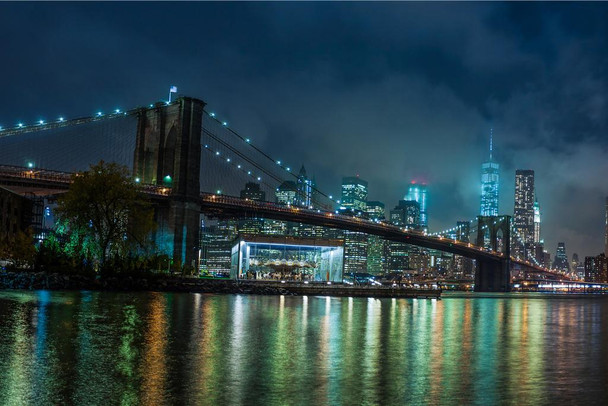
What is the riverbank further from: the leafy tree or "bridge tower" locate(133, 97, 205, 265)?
"bridge tower" locate(133, 97, 205, 265)

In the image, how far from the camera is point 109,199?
58.3m

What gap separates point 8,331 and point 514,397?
1484 cm

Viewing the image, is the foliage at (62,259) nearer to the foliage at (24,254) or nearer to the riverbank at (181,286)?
the riverbank at (181,286)

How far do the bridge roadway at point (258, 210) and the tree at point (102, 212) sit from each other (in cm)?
Result: 816

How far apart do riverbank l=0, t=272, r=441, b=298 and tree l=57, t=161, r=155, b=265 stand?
13.8 feet

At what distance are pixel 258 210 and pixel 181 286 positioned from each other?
28832 millimetres

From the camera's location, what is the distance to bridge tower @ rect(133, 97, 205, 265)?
250 ft

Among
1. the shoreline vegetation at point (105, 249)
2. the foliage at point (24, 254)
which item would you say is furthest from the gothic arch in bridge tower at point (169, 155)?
the foliage at point (24, 254)

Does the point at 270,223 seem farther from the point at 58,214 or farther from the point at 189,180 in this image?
the point at 58,214

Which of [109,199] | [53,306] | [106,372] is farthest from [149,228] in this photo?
[106,372]

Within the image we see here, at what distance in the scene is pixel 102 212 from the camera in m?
58.8

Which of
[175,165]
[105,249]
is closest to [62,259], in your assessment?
[105,249]

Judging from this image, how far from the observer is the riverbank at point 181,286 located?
4981 centimetres

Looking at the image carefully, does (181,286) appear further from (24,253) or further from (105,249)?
(24,253)
